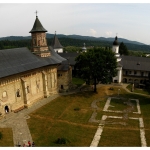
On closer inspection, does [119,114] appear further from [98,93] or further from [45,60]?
[45,60]

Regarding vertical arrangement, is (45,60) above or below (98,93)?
above

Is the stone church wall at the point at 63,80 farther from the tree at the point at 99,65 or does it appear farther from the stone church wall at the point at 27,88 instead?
the tree at the point at 99,65

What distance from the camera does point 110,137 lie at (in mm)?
26078

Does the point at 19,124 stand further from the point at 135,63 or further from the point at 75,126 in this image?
the point at 135,63

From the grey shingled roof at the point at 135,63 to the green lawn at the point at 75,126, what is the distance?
16613 millimetres

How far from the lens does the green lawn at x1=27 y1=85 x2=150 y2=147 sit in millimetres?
25000

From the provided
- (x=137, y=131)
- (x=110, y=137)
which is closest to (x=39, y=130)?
(x=110, y=137)

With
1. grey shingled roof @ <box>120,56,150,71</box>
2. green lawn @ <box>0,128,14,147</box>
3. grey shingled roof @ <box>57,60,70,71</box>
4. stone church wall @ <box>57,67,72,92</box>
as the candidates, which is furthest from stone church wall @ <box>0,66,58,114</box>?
grey shingled roof @ <box>120,56,150,71</box>

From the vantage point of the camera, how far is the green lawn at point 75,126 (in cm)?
2500

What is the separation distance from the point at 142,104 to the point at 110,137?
1685cm

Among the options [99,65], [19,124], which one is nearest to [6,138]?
[19,124]

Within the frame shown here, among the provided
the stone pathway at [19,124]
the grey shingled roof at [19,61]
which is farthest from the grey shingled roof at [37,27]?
the stone pathway at [19,124]

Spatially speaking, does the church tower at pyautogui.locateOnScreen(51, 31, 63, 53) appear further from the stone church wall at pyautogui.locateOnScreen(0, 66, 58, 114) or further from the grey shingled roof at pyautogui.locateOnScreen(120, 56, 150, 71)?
the stone church wall at pyautogui.locateOnScreen(0, 66, 58, 114)

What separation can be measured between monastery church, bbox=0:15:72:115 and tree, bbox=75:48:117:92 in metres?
5.37
